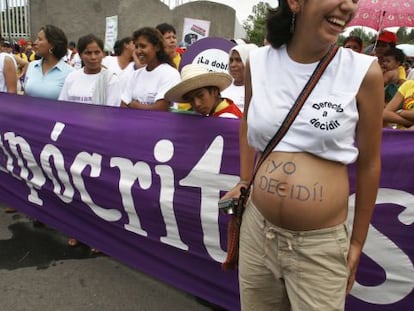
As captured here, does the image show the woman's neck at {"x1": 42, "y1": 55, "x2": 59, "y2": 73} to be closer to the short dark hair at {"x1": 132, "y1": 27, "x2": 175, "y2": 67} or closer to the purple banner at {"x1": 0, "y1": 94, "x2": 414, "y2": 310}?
the purple banner at {"x1": 0, "y1": 94, "x2": 414, "y2": 310}

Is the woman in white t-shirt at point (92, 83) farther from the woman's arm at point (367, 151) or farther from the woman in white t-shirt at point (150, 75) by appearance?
the woman's arm at point (367, 151)

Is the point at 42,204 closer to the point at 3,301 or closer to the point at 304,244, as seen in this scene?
the point at 3,301

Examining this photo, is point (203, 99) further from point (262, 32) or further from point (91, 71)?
point (262, 32)

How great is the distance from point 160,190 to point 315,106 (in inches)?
62.0

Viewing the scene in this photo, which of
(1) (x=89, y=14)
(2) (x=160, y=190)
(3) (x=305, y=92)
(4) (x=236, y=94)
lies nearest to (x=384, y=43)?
(4) (x=236, y=94)

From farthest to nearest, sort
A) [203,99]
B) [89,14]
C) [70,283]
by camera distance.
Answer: [89,14] → [70,283] → [203,99]

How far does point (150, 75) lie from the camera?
3.44m

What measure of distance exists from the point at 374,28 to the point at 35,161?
4.70 m

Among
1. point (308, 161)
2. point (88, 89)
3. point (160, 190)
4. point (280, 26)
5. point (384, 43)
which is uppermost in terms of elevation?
point (384, 43)

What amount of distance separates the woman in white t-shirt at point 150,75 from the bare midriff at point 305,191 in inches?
79.2

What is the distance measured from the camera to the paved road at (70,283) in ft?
9.10

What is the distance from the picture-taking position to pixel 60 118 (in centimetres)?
339

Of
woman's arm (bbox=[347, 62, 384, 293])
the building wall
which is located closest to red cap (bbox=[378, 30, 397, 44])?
woman's arm (bbox=[347, 62, 384, 293])

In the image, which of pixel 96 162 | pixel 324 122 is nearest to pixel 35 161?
pixel 96 162
